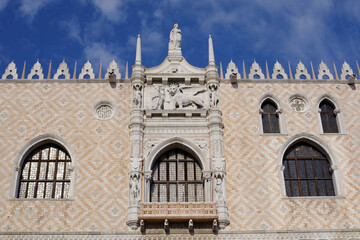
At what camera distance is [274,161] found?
18219mm

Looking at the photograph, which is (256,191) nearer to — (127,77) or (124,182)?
(124,182)

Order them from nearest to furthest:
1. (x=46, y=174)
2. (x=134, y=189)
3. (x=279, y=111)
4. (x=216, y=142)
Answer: (x=134, y=189) → (x=46, y=174) → (x=216, y=142) → (x=279, y=111)

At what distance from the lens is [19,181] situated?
17.8 m

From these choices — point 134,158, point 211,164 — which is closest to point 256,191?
point 211,164

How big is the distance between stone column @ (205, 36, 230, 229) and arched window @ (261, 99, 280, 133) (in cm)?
177

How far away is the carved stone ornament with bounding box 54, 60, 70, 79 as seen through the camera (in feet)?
64.6

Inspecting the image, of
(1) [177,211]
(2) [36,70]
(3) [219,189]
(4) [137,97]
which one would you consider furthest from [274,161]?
(2) [36,70]

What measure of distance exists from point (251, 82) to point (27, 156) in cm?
894

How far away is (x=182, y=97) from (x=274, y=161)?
4.23 metres

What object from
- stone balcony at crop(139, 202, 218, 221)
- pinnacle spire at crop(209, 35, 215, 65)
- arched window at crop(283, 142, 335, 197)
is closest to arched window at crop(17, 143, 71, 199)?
stone balcony at crop(139, 202, 218, 221)


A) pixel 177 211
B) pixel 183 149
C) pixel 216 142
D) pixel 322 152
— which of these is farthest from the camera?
pixel 322 152

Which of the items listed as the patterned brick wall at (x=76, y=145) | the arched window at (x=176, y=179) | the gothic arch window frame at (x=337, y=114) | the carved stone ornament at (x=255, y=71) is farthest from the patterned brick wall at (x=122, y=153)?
the arched window at (x=176, y=179)

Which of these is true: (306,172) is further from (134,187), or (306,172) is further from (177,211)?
(134,187)

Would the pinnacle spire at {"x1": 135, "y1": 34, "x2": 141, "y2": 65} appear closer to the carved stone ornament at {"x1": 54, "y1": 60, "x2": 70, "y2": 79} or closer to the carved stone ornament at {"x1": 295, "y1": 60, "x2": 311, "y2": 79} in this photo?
the carved stone ornament at {"x1": 54, "y1": 60, "x2": 70, "y2": 79}
